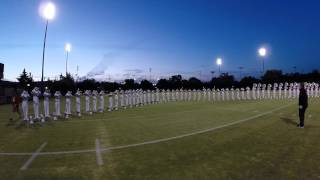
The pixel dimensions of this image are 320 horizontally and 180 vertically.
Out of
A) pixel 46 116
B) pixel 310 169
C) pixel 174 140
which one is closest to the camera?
pixel 310 169

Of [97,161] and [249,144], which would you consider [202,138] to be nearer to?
[249,144]

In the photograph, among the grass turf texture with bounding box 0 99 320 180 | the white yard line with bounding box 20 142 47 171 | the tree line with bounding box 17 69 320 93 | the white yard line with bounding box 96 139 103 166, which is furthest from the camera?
the tree line with bounding box 17 69 320 93

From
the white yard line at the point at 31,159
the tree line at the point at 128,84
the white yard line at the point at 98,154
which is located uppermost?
the tree line at the point at 128,84

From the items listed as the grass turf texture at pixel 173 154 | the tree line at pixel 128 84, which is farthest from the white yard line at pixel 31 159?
the tree line at pixel 128 84

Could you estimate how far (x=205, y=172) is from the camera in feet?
30.4

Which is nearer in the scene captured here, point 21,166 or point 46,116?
point 21,166

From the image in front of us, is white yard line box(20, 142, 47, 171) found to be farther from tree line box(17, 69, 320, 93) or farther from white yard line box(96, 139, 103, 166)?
tree line box(17, 69, 320, 93)

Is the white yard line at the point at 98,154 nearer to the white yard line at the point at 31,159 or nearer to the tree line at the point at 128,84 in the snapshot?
the white yard line at the point at 31,159

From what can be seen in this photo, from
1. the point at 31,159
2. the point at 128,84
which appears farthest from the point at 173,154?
the point at 128,84

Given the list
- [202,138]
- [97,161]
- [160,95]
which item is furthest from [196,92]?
[97,161]

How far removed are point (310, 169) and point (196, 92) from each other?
162 feet

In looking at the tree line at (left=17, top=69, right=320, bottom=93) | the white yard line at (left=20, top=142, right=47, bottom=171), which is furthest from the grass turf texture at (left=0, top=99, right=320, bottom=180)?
the tree line at (left=17, top=69, right=320, bottom=93)

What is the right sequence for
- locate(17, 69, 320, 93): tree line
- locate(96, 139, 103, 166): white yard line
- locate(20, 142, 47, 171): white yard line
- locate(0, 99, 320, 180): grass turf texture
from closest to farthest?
locate(0, 99, 320, 180): grass turf texture < locate(20, 142, 47, 171): white yard line < locate(96, 139, 103, 166): white yard line < locate(17, 69, 320, 93): tree line

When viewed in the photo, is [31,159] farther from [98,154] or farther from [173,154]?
[173,154]
